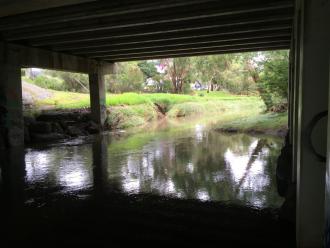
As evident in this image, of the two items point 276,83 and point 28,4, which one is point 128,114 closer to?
point 276,83

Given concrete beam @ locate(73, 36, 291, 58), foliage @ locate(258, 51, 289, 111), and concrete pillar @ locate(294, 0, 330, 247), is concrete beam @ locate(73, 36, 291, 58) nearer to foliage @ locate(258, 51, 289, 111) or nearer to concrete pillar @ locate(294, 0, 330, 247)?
foliage @ locate(258, 51, 289, 111)

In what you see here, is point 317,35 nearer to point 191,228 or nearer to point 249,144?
point 191,228

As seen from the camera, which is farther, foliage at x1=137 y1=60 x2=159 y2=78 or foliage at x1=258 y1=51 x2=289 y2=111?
foliage at x1=137 y1=60 x2=159 y2=78

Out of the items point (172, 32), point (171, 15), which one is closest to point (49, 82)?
point (172, 32)

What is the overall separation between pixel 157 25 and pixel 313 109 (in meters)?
8.70

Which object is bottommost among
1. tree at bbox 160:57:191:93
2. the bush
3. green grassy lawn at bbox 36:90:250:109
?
green grassy lawn at bbox 36:90:250:109

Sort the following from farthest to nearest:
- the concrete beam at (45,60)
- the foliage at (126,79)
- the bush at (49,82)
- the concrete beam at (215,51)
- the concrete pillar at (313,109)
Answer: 1. the foliage at (126,79)
2. the bush at (49,82)
3. the concrete beam at (215,51)
4. the concrete beam at (45,60)
5. the concrete pillar at (313,109)

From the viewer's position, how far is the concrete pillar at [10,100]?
1491 centimetres

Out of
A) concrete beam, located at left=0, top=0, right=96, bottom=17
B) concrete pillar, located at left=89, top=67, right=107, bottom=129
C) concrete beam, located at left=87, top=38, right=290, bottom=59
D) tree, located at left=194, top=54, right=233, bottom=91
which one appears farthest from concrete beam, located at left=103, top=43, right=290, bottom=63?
tree, located at left=194, top=54, right=233, bottom=91

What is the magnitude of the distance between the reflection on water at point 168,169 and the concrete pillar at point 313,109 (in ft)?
7.03

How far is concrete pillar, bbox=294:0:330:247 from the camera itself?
13.7 ft

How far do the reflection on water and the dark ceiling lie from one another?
4367 mm

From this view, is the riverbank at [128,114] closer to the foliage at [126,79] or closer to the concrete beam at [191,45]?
the concrete beam at [191,45]

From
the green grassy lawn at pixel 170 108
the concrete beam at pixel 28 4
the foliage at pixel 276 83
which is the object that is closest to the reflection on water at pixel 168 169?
the concrete beam at pixel 28 4
